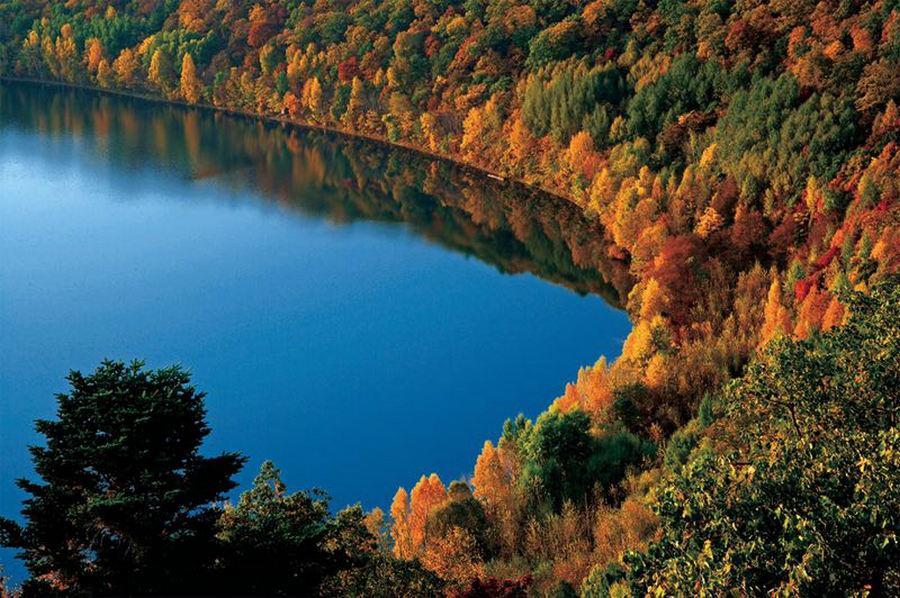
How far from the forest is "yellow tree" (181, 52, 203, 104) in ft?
1.29

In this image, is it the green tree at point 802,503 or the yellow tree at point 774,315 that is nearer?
the green tree at point 802,503

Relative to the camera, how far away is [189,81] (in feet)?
477

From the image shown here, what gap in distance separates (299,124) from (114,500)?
117043 millimetres

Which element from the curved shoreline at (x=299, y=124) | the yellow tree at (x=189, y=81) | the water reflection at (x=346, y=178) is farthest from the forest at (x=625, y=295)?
the water reflection at (x=346, y=178)

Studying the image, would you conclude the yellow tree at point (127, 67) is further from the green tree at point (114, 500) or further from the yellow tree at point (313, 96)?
the green tree at point (114, 500)

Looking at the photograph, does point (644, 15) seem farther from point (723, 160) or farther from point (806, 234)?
point (806, 234)

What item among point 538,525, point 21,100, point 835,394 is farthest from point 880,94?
point 21,100

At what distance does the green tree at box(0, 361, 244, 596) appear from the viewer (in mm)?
24812

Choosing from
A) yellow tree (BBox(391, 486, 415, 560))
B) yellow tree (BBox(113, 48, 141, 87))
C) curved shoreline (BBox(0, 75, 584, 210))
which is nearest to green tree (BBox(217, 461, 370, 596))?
yellow tree (BBox(391, 486, 415, 560))

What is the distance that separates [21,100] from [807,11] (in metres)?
123

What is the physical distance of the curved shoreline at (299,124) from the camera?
105 metres

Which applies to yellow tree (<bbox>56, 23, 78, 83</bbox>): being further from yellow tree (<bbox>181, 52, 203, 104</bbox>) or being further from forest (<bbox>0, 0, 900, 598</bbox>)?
yellow tree (<bbox>181, 52, 203, 104</bbox>)

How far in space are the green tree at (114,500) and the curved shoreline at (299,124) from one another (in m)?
71.4

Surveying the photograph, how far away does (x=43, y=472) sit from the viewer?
83.5 ft
